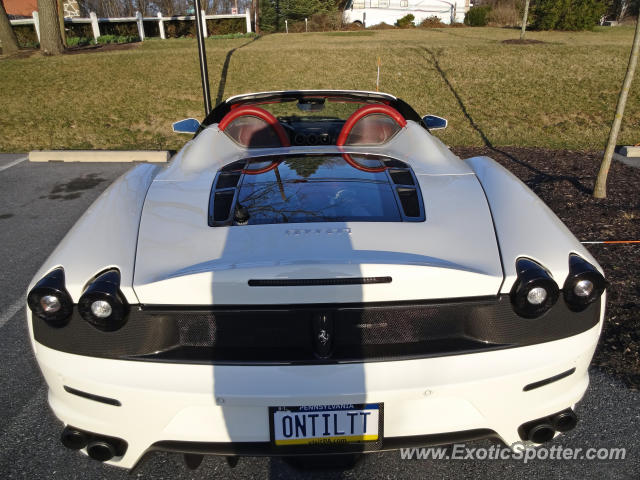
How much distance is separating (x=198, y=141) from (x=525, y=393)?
234cm

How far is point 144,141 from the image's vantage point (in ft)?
32.3

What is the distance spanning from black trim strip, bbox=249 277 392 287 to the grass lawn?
8.34 m

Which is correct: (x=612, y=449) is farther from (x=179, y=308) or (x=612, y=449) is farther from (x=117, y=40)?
(x=117, y=40)

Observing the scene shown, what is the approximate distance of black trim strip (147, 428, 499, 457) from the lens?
167cm

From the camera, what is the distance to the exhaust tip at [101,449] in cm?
172

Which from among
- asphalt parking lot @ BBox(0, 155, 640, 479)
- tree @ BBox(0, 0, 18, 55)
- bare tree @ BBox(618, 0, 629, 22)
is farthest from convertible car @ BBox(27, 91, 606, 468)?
bare tree @ BBox(618, 0, 629, 22)

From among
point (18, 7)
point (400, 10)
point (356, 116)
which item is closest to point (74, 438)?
point (356, 116)

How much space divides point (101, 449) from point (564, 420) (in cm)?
167

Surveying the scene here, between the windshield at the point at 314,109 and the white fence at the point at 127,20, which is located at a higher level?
the white fence at the point at 127,20

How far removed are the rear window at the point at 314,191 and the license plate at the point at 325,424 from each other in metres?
0.71

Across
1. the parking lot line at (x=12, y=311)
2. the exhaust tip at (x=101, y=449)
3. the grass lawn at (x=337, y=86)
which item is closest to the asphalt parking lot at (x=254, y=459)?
the parking lot line at (x=12, y=311)

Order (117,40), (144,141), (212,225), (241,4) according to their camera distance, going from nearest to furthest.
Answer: (212,225), (144,141), (117,40), (241,4)

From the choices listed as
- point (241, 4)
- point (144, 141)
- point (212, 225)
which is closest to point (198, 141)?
point (212, 225)

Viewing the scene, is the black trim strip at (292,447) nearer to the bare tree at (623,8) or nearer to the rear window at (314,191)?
the rear window at (314,191)
